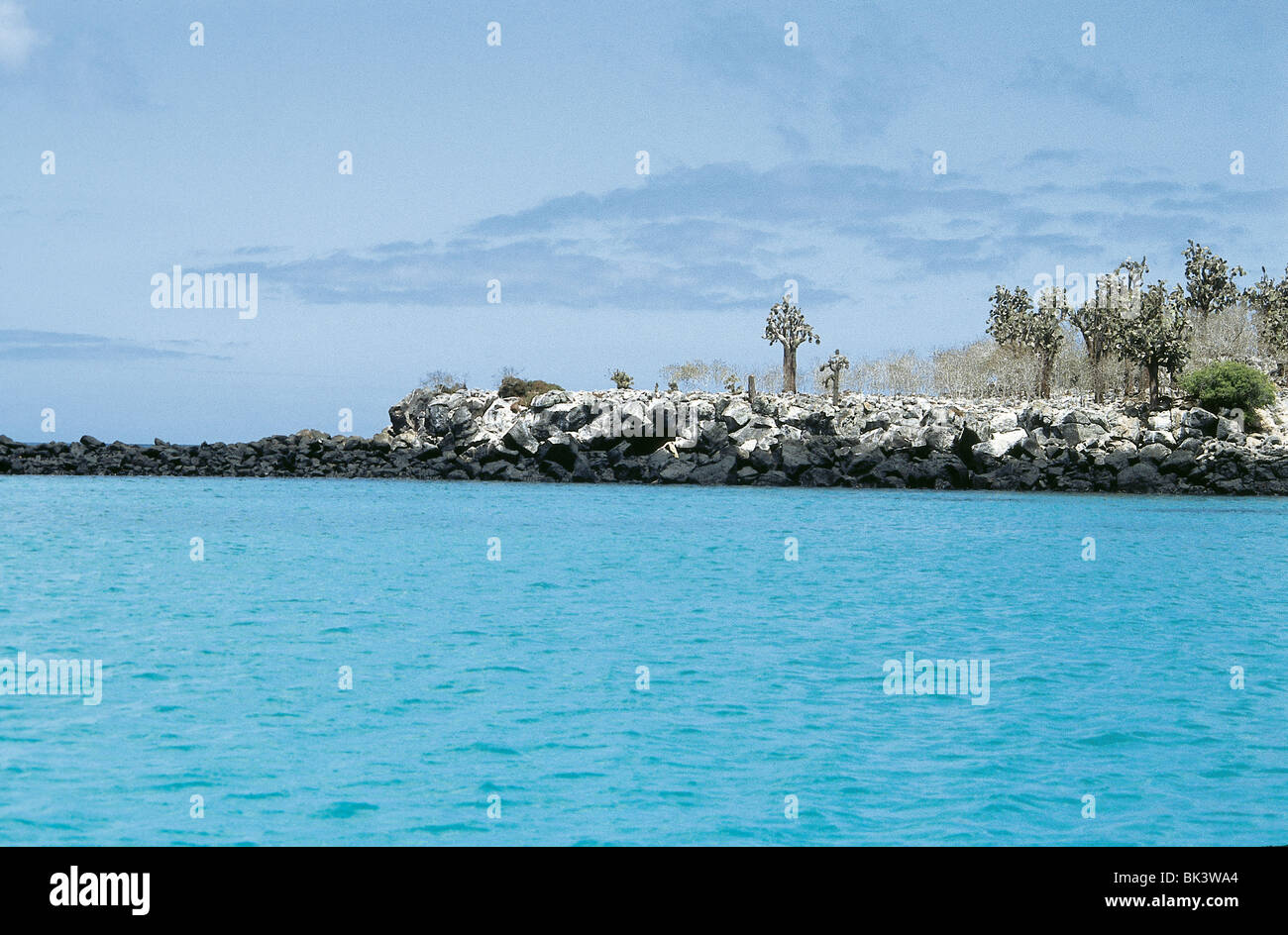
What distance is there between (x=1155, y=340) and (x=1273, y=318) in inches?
964

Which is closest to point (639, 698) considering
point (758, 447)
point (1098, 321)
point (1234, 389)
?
point (758, 447)

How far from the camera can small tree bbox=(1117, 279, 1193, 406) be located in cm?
6812

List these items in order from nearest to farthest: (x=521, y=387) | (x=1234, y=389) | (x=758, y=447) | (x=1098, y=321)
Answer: (x=1234, y=389), (x=758, y=447), (x=1098, y=321), (x=521, y=387)

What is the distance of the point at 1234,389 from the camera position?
6456 cm

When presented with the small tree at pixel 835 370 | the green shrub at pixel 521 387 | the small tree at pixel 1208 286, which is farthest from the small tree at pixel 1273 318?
the green shrub at pixel 521 387

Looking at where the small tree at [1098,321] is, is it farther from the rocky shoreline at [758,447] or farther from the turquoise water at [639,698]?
the turquoise water at [639,698]

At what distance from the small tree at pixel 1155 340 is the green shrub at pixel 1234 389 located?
2261 mm

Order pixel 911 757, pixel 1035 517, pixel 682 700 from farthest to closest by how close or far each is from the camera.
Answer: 1. pixel 1035 517
2. pixel 682 700
3. pixel 911 757

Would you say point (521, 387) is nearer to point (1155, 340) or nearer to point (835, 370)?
point (835, 370)

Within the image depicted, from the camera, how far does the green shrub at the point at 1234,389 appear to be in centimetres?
6450
